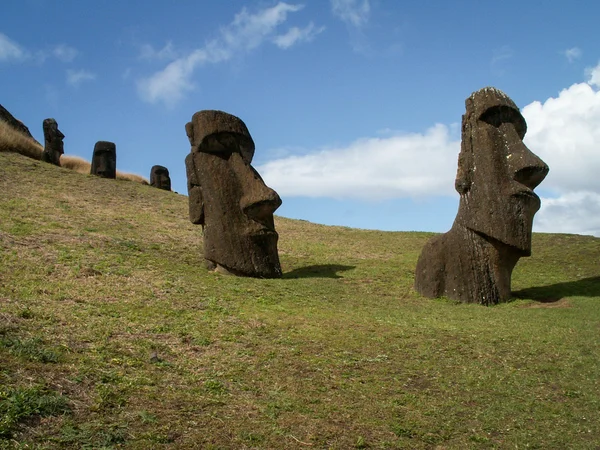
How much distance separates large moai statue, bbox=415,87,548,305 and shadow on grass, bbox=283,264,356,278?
2985 mm

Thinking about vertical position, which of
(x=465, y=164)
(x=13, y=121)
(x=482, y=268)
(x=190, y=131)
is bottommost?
(x=482, y=268)

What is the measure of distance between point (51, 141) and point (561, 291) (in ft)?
90.9

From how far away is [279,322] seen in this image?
966 cm

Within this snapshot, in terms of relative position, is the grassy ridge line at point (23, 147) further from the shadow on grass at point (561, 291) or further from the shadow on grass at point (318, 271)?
the shadow on grass at point (561, 291)

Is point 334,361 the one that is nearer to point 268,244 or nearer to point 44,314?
point 44,314

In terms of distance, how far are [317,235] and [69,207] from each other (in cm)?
892

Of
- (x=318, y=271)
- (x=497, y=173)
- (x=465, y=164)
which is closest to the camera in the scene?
(x=497, y=173)

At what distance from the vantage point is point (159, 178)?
3609cm

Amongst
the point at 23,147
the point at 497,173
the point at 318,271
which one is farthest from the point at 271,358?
the point at 23,147

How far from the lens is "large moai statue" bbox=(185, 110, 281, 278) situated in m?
14.3

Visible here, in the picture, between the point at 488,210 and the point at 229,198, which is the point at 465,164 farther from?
the point at 229,198

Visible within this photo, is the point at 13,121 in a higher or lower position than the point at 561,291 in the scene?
higher

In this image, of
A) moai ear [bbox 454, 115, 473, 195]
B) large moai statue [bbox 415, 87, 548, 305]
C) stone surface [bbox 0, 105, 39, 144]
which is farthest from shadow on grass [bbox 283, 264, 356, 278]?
stone surface [bbox 0, 105, 39, 144]

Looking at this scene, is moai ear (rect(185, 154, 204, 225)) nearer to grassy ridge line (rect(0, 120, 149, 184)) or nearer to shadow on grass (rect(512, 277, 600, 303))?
shadow on grass (rect(512, 277, 600, 303))
